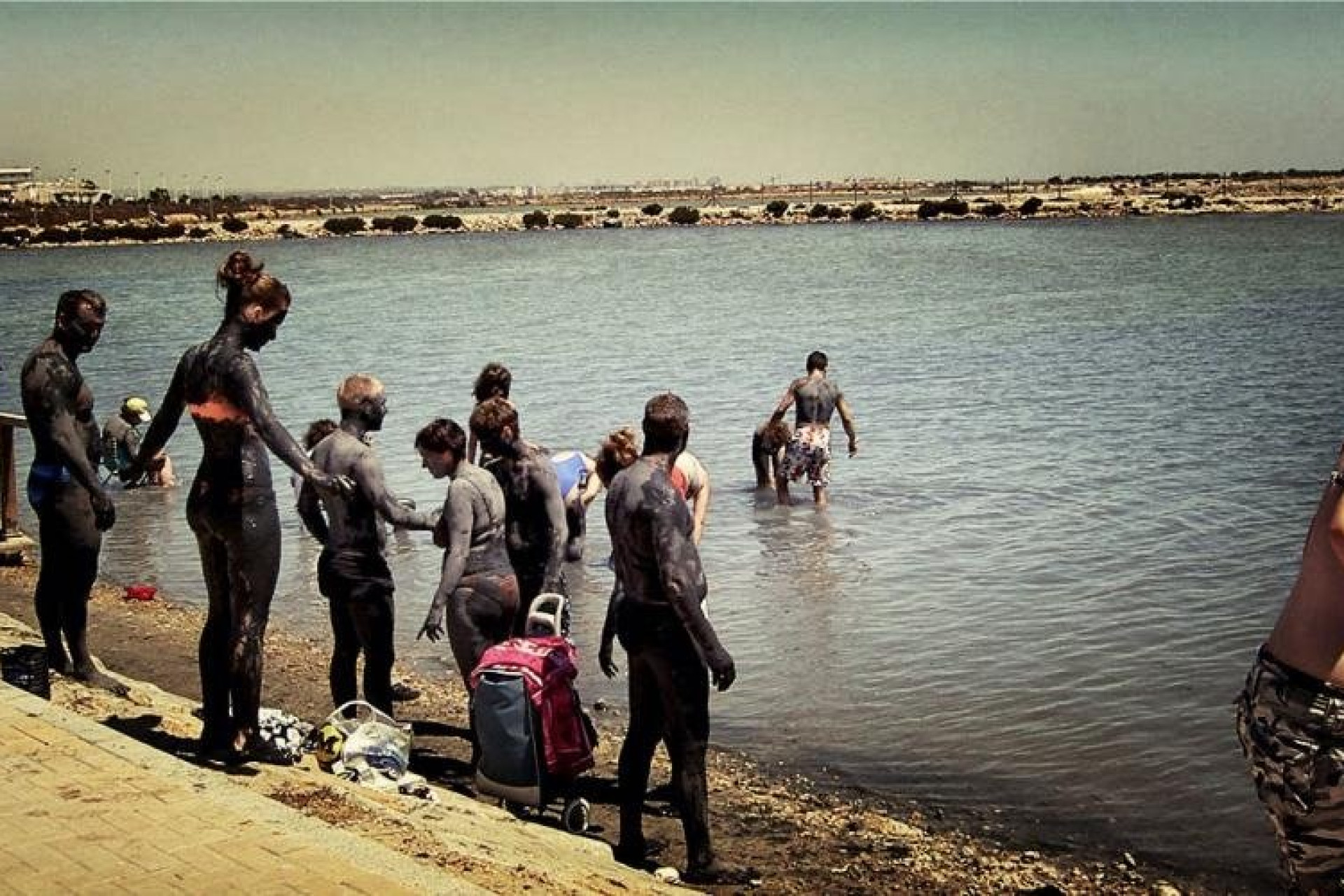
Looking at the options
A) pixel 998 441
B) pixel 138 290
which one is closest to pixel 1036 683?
pixel 998 441

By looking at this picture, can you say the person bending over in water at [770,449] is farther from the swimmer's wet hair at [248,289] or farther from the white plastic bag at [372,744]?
the swimmer's wet hair at [248,289]

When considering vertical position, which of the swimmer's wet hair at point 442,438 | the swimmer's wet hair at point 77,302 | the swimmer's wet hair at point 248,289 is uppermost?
the swimmer's wet hair at point 248,289

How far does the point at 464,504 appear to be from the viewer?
7.30 metres

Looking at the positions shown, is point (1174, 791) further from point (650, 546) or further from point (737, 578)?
point (737, 578)

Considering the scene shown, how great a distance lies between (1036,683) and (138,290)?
58.5 meters

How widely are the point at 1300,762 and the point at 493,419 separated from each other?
4460 mm

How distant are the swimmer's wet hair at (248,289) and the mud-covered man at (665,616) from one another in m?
1.53

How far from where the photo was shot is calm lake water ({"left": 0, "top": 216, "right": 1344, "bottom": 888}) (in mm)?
9125

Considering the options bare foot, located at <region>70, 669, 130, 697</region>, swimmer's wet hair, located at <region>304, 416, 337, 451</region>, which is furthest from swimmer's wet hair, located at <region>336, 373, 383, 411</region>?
swimmer's wet hair, located at <region>304, 416, 337, 451</region>

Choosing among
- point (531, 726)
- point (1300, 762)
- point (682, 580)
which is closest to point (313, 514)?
point (531, 726)

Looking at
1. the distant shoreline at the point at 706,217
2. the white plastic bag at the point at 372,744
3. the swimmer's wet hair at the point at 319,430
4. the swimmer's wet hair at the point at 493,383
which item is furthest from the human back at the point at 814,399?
the distant shoreline at the point at 706,217

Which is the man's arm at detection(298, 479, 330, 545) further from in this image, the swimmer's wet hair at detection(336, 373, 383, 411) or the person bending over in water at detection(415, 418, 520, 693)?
the person bending over in water at detection(415, 418, 520, 693)

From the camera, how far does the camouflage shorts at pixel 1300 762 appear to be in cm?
399

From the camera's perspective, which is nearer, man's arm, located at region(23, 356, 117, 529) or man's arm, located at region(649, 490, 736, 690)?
man's arm, located at region(649, 490, 736, 690)
